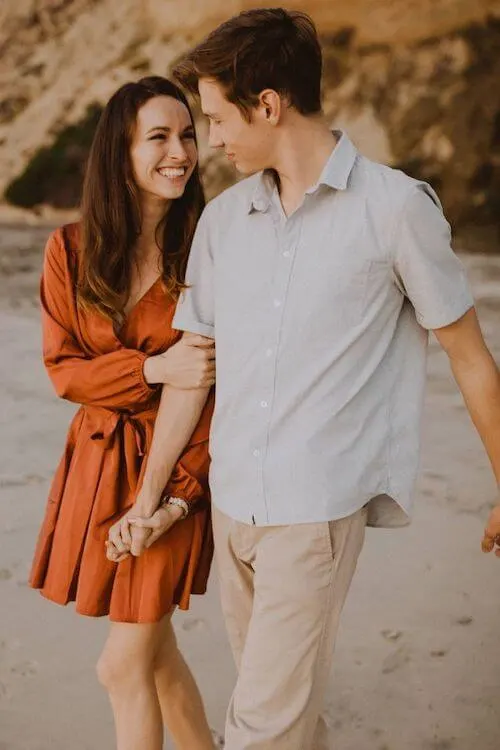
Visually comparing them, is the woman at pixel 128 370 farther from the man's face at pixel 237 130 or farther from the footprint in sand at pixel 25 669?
the footprint in sand at pixel 25 669

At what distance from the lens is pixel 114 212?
Answer: 6.59 ft

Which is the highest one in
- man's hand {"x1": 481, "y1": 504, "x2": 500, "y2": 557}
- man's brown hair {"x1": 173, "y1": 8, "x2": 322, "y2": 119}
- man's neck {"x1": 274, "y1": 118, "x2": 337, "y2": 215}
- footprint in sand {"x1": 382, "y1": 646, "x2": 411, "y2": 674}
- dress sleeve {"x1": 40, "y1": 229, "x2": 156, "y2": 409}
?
man's brown hair {"x1": 173, "y1": 8, "x2": 322, "y2": 119}

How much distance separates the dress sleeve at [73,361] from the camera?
2.00 metres

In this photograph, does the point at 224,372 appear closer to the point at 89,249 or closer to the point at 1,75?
the point at 89,249

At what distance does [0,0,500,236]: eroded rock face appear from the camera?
968 cm

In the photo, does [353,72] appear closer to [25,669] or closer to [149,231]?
[25,669]

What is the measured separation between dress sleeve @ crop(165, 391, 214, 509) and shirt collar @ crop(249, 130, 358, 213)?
393 millimetres

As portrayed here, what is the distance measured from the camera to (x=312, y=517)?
1.74 m

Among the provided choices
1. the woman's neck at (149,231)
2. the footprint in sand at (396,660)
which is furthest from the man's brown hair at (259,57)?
the footprint in sand at (396,660)

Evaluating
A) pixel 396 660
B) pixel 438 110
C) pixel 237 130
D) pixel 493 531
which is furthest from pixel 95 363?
A: pixel 438 110

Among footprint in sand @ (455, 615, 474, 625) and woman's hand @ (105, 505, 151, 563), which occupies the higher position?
woman's hand @ (105, 505, 151, 563)

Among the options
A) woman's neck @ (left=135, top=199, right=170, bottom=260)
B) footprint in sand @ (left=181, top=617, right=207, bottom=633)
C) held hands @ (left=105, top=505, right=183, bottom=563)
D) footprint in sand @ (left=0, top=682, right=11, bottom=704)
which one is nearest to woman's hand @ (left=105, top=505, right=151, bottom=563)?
held hands @ (left=105, top=505, right=183, bottom=563)

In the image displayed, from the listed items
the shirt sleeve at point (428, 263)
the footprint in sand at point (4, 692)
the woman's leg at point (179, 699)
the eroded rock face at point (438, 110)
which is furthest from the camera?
the eroded rock face at point (438, 110)

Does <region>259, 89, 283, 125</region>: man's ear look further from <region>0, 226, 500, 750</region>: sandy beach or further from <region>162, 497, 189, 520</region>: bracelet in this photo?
<region>0, 226, 500, 750</region>: sandy beach
